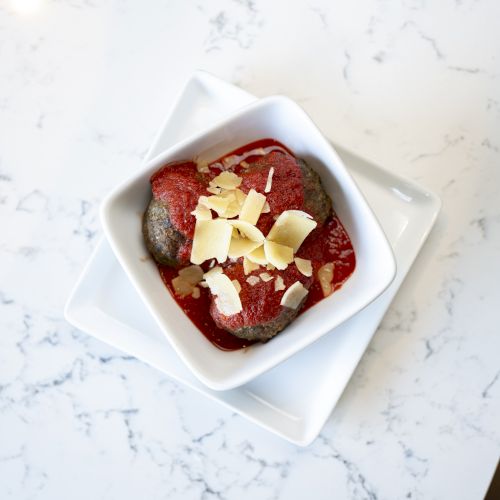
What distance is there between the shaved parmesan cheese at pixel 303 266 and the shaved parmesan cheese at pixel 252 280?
92 mm

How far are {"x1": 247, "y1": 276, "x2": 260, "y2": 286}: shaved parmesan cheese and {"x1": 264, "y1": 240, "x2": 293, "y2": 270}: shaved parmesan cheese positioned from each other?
47 millimetres

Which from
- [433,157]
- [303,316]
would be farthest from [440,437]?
[433,157]

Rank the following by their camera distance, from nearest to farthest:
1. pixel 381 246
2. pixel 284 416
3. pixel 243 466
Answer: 1. pixel 381 246
2. pixel 284 416
3. pixel 243 466

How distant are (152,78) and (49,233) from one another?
49 centimetres

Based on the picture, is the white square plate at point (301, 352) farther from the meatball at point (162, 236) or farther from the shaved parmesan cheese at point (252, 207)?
the shaved parmesan cheese at point (252, 207)

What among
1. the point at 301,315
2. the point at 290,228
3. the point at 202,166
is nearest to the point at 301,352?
the point at 301,315

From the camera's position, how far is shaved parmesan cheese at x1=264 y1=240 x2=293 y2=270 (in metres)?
1.30

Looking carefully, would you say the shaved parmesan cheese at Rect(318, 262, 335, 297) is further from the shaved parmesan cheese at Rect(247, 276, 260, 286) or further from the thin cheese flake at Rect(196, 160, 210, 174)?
the thin cheese flake at Rect(196, 160, 210, 174)

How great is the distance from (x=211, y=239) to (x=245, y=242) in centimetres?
7

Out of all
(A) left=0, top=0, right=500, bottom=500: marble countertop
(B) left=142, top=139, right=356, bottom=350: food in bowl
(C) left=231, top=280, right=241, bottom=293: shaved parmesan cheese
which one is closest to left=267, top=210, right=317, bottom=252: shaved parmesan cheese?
(B) left=142, top=139, right=356, bottom=350: food in bowl

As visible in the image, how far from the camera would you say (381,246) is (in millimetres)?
1344

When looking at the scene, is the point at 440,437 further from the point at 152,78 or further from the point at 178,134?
the point at 152,78

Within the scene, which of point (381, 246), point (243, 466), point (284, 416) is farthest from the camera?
point (243, 466)

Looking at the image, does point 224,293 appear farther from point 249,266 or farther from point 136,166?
point 136,166
